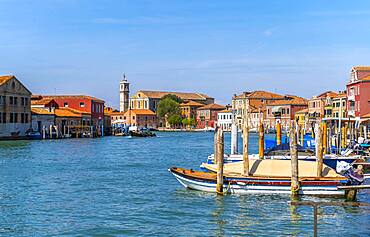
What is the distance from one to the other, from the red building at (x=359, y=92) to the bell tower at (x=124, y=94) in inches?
3152

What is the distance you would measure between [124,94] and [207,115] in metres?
20.8

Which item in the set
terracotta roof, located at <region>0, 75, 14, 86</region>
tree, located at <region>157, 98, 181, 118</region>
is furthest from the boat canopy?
tree, located at <region>157, 98, 181, 118</region>

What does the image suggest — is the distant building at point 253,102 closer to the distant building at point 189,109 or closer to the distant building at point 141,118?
the distant building at point 189,109

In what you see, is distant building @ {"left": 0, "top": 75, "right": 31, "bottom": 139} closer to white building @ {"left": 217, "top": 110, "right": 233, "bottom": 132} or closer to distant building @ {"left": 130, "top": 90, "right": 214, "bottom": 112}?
white building @ {"left": 217, "top": 110, "right": 233, "bottom": 132}

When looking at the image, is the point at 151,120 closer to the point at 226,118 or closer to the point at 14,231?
the point at 226,118

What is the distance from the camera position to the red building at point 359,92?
4262 centimetres

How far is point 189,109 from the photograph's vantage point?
4528 inches

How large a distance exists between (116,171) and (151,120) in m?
83.6

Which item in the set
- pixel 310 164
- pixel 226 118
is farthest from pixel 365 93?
pixel 226 118

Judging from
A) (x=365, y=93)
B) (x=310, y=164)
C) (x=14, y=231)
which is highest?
(x=365, y=93)

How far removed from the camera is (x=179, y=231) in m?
11.5

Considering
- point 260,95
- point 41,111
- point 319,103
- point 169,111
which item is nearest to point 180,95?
point 169,111

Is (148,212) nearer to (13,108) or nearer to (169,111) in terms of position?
(13,108)

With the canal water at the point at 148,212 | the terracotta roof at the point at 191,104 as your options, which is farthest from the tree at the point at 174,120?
the canal water at the point at 148,212
